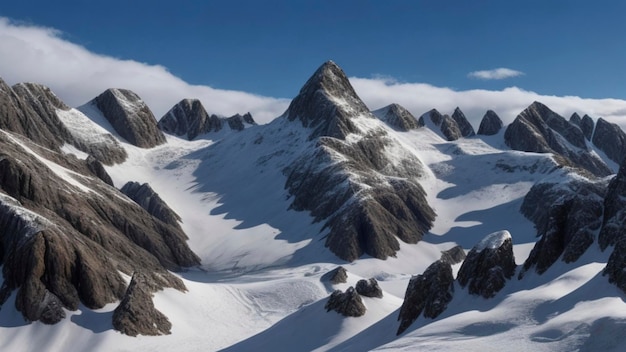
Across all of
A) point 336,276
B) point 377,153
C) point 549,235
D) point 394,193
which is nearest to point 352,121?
point 377,153

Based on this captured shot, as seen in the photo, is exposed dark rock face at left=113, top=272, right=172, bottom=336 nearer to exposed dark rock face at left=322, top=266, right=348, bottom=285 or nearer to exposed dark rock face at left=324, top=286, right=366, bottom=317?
exposed dark rock face at left=324, top=286, right=366, bottom=317

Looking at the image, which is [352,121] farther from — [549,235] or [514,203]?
[549,235]

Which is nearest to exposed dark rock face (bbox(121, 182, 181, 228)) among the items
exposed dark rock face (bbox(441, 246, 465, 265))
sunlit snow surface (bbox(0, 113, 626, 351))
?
sunlit snow surface (bbox(0, 113, 626, 351))

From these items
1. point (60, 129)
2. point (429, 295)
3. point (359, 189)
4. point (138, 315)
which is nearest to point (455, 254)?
point (359, 189)

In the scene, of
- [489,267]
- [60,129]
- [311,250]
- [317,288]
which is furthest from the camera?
[60,129]

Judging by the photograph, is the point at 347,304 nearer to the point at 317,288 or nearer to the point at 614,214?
the point at 614,214
